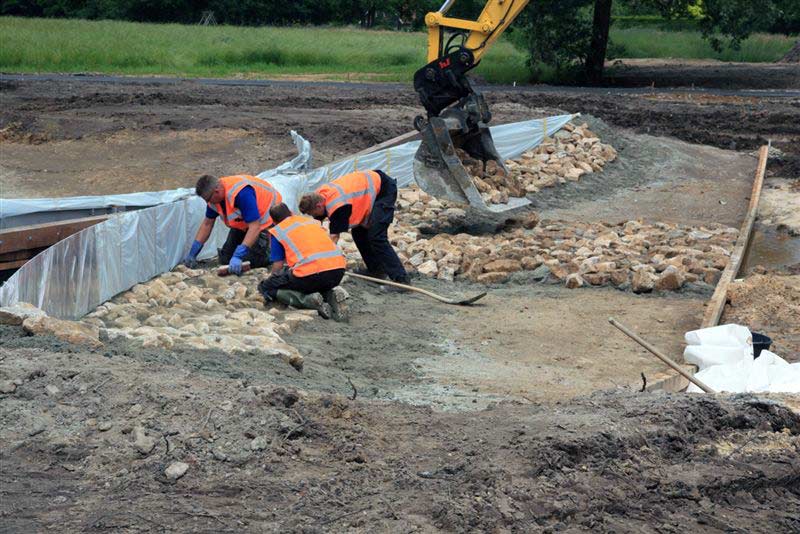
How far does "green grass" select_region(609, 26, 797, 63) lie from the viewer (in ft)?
128

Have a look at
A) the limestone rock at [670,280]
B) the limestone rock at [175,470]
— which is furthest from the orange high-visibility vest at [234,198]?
the limestone rock at [175,470]

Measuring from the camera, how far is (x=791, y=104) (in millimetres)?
23375

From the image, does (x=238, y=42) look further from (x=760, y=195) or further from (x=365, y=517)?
(x=365, y=517)

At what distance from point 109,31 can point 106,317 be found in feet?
99.0

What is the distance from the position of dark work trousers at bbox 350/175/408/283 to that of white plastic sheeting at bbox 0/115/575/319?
183cm

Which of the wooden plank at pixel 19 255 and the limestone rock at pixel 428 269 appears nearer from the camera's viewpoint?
the wooden plank at pixel 19 255

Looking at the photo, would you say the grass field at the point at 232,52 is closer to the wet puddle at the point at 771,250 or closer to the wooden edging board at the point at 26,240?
the wet puddle at the point at 771,250

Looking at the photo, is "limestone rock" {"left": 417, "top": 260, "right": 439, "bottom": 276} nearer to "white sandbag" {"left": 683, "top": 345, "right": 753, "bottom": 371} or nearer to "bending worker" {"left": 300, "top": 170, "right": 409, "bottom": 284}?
"bending worker" {"left": 300, "top": 170, "right": 409, "bottom": 284}

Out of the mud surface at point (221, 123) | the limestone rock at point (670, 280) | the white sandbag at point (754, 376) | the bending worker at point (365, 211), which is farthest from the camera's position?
the mud surface at point (221, 123)

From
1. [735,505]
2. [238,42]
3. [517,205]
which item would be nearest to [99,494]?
[735,505]

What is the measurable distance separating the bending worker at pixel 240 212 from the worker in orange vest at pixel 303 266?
759 mm

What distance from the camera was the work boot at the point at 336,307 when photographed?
360 inches

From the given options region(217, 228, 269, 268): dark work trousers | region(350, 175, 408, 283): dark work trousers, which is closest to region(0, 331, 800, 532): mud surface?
region(350, 175, 408, 283): dark work trousers

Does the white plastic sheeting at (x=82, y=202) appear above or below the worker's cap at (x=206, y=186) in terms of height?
below
